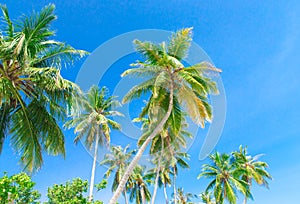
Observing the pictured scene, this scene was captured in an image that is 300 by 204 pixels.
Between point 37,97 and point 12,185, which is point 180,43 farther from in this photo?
point 12,185

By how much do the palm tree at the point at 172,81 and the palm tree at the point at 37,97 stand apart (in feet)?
16.3

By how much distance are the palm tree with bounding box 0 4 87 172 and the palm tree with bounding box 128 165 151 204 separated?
79.0ft

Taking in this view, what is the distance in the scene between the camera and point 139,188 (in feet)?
113

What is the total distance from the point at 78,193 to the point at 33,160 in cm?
720

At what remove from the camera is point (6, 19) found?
377 inches

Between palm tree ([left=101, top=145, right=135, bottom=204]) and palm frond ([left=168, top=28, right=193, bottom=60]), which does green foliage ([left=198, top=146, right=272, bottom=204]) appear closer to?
palm tree ([left=101, top=145, right=135, bottom=204])

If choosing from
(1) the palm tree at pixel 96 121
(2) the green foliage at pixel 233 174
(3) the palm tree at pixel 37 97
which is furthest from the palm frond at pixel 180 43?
(2) the green foliage at pixel 233 174

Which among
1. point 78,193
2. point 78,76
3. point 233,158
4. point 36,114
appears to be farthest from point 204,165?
point 36,114

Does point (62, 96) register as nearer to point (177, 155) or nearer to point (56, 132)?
point (56, 132)

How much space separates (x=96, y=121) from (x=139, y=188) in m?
14.3

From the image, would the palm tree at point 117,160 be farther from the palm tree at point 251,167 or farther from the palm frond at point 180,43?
the palm frond at point 180,43

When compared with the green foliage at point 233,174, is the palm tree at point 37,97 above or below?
below

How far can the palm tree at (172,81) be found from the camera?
14.1 m

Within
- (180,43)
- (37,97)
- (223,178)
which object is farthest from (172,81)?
(223,178)
